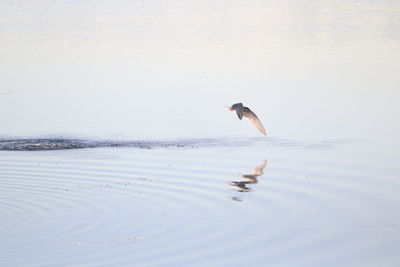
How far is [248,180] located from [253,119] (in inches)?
148

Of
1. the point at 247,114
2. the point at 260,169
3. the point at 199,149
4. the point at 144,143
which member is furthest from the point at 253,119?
the point at 260,169

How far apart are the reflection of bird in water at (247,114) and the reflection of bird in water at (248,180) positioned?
177 cm

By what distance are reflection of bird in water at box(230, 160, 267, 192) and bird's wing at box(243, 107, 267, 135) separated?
2.36 meters

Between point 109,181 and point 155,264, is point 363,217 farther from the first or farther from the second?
point 109,181

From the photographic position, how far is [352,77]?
2636cm

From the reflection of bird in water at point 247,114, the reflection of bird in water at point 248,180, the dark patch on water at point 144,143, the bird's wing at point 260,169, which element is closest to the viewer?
the reflection of bird in water at point 248,180

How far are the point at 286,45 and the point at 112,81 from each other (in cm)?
935

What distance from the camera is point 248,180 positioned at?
1576 cm

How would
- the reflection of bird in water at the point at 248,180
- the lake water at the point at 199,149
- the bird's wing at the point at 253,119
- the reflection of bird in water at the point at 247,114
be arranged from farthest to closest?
the bird's wing at the point at 253,119
the reflection of bird in water at the point at 247,114
the reflection of bird in water at the point at 248,180
the lake water at the point at 199,149

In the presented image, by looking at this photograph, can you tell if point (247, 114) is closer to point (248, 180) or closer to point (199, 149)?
point (199, 149)

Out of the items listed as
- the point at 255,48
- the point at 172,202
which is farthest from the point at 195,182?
the point at 255,48

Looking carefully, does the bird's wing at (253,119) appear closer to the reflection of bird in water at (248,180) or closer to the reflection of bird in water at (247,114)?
the reflection of bird in water at (247,114)

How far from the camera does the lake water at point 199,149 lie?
12.2 metres

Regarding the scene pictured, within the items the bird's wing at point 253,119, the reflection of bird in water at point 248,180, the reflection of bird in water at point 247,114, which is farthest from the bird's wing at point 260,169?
the bird's wing at point 253,119
